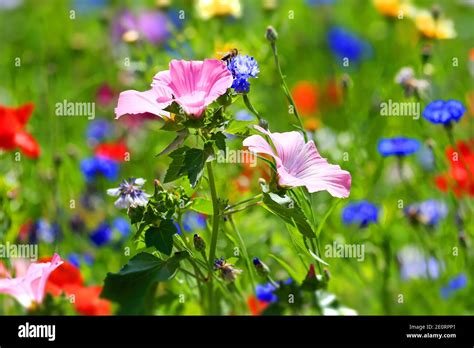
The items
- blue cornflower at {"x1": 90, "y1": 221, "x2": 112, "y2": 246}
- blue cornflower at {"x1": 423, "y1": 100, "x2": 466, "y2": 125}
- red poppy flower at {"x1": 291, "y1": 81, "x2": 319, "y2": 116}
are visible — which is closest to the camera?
blue cornflower at {"x1": 423, "y1": 100, "x2": 466, "y2": 125}

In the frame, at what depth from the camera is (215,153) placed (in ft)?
3.96

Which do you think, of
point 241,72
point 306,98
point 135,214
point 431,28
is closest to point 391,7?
point 431,28

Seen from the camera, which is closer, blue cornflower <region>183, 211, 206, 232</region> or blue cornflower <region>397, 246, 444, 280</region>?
blue cornflower <region>183, 211, 206, 232</region>

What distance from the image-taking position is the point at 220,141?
46.1 inches

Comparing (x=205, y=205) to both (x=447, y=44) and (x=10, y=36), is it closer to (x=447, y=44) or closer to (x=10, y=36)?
(x=447, y=44)

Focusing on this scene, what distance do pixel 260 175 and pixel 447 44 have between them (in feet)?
4.15

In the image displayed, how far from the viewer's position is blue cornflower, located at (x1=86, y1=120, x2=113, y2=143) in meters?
2.55

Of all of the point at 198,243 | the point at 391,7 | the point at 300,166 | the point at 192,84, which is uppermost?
the point at 391,7

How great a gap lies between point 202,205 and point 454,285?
73 cm

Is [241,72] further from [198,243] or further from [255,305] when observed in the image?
[255,305]

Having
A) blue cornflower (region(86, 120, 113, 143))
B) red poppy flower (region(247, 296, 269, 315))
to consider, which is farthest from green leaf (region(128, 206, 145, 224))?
blue cornflower (region(86, 120, 113, 143))

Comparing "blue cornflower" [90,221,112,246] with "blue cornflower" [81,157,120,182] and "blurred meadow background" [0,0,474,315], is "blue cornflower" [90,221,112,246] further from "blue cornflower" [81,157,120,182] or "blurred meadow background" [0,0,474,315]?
"blue cornflower" [81,157,120,182]

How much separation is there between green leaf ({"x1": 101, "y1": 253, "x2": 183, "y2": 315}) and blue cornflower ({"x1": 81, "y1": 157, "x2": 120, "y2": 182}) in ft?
2.97

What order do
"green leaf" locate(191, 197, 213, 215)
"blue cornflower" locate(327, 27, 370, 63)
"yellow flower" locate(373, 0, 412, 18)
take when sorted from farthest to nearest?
"blue cornflower" locate(327, 27, 370, 63) → "yellow flower" locate(373, 0, 412, 18) → "green leaf" locate(191, 197, 213, 215)
